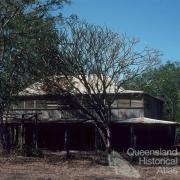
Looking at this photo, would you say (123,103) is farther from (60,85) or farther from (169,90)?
(169,90)

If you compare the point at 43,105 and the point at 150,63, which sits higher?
the point at 150,63

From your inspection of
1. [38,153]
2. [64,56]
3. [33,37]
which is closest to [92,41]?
[64,56]

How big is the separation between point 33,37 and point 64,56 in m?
5.33

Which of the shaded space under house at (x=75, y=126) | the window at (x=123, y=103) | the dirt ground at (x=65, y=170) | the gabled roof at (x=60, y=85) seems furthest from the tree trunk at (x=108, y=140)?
the window at (x=123, y=103)

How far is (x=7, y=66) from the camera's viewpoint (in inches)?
1051

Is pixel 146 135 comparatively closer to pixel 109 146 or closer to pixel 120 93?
pixel 120 93

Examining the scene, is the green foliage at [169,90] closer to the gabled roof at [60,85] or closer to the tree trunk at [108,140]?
the gabled roof at [60,85]

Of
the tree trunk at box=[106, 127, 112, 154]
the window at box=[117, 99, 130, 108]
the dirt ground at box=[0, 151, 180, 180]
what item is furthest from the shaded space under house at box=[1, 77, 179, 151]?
the dirt ground at box=[0, 151, 180, 180]

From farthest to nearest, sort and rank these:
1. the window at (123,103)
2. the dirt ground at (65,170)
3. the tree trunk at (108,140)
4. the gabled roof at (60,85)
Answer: the window at (123,103), the gabled roof at (60,85), the tree trunk at (108,140), the dirt ground at (65,170)

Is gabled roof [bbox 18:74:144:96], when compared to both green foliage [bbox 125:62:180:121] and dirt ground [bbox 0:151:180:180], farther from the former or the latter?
green foliage [bbox 125:62:180:121]

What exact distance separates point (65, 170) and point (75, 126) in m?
13.3

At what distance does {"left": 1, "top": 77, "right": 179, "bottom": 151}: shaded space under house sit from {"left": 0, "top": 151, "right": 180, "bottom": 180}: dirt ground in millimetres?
7524

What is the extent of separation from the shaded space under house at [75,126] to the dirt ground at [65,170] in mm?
7524

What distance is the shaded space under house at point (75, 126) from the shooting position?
34.6 metres
